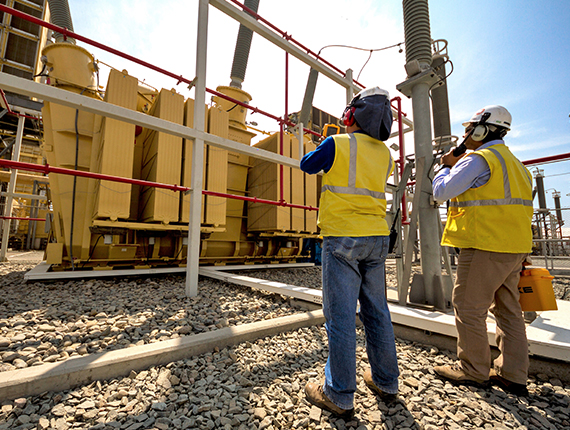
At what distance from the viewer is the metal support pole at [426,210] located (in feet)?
8.53

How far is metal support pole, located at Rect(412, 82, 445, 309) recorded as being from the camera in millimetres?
2600

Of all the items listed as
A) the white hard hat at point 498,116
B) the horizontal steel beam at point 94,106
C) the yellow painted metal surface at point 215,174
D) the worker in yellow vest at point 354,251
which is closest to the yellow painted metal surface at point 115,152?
the yellow painted metal surface at point 215,174

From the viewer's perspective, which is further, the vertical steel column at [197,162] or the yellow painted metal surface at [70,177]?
the yellow painted metal surface at [70,177]

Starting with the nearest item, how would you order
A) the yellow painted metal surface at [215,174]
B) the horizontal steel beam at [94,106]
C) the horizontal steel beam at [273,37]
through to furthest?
1. the horizontal steel beam at [94,106]
2. the horizontal steel beam at [273,37]
3. the yellow painted metal surface at [215,174]

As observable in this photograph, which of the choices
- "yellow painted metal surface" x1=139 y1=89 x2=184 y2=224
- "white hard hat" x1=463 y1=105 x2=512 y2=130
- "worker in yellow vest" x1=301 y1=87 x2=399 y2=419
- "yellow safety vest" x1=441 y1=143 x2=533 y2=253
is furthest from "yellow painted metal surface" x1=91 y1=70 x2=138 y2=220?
"white hard hat" x1=463 y1=105 x2=512 y2=130

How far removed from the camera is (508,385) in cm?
151

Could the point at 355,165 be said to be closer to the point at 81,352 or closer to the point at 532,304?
the point at 532,304

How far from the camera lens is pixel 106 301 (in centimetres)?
278

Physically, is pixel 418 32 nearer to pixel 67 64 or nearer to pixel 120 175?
pixel 120 175

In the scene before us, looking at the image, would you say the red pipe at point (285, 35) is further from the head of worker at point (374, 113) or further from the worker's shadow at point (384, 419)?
the worker's shadow at point (384, 419)

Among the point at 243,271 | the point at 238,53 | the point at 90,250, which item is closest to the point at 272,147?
the point at 243,271

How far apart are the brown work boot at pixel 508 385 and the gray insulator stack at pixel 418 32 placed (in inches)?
112

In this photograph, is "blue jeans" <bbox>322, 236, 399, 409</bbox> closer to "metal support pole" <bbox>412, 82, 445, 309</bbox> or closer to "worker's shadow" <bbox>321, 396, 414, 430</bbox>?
"worker's shadow" <bbox>321, 396, 414, 430</bbox>

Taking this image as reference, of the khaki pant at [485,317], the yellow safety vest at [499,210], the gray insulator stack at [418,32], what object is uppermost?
the gray insulator stack at [418,32]
